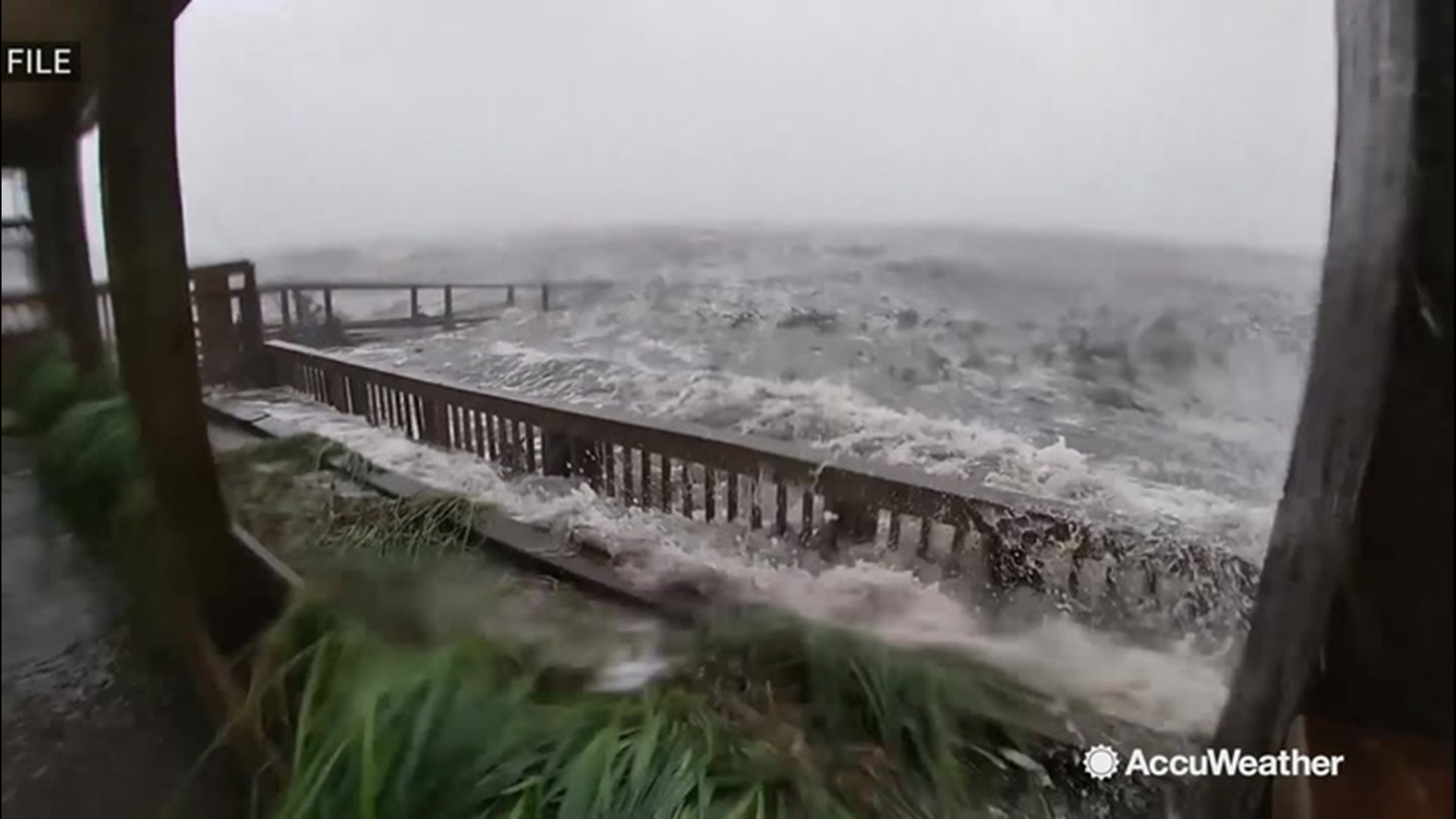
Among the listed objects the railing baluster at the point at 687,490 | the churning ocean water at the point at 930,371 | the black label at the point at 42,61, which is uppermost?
the black label at the point at 42,61

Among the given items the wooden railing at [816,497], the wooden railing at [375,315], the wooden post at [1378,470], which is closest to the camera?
the wooden post at [1378,470]

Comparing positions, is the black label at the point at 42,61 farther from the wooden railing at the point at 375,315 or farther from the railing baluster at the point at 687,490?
the railing baluster at the point at 687,490

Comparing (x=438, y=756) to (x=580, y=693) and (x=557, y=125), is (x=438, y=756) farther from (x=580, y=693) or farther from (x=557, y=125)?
(x=557, y=125)

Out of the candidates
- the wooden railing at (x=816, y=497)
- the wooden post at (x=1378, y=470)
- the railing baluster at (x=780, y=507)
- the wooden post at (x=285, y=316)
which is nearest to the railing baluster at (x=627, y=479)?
the wooden railing at (x=816, y=497)

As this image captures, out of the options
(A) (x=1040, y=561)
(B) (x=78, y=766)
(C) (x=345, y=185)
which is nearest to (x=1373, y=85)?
(A) (x=1040, y=561)

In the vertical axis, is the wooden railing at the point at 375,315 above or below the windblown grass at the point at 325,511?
above
